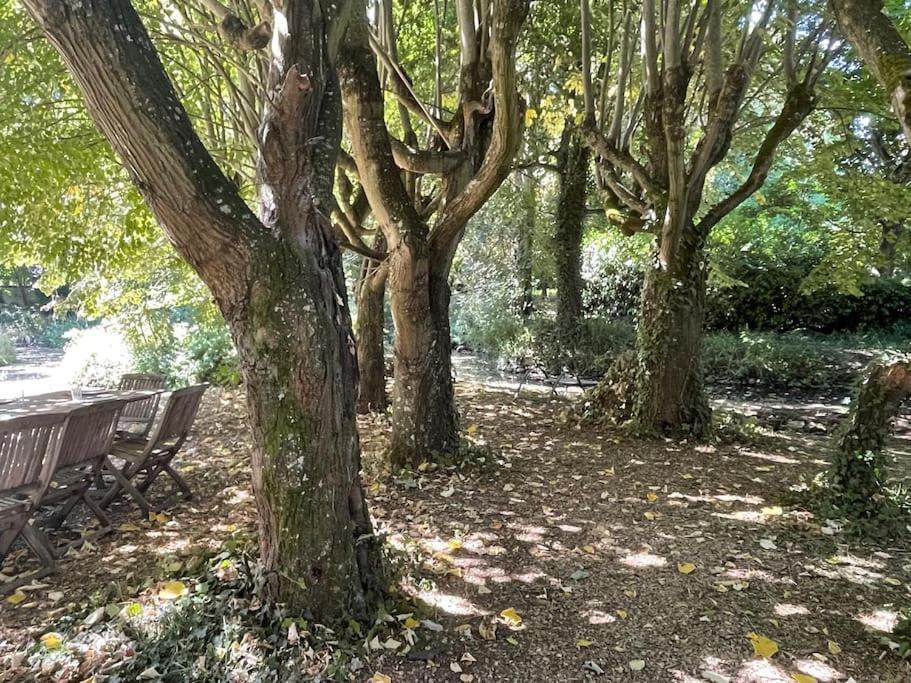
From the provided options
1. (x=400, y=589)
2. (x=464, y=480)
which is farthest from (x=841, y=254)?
(x=400, y=589)

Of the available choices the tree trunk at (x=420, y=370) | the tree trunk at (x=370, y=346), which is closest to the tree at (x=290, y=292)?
the tree trunk at (x=420, y=370)

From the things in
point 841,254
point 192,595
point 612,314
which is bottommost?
point 192,595

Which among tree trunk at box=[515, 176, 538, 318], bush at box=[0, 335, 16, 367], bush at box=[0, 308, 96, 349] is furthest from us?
bush at box=[0, 308, 96, 349]

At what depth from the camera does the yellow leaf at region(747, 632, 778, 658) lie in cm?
283

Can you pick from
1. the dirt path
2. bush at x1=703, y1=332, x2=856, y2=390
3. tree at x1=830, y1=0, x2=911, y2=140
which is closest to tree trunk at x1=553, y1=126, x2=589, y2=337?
bush at x1=703, y1=332, x2=856, y2=390

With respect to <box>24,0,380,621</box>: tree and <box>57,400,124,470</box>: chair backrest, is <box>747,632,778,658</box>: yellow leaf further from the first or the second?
<box>57,400,124,470</box>: chair backrest

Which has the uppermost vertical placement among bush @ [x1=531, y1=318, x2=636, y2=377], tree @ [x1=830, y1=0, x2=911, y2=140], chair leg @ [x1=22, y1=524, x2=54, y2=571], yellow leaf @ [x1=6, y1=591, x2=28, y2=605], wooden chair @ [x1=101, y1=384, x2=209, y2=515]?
tree @ [x1=830, y1=0, x2=911, y2=140]

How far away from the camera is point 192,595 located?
2877mm

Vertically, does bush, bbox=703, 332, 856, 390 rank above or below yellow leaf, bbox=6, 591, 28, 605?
above

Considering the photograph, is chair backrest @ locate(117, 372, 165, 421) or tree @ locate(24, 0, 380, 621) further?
chair backrest @ locate(117, 372, 165, 421)

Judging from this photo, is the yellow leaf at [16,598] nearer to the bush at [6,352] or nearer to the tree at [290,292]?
the tree at [290,292]

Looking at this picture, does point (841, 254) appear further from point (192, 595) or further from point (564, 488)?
point (192, 595)

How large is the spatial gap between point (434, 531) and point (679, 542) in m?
1.76

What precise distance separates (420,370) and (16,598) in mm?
3245
